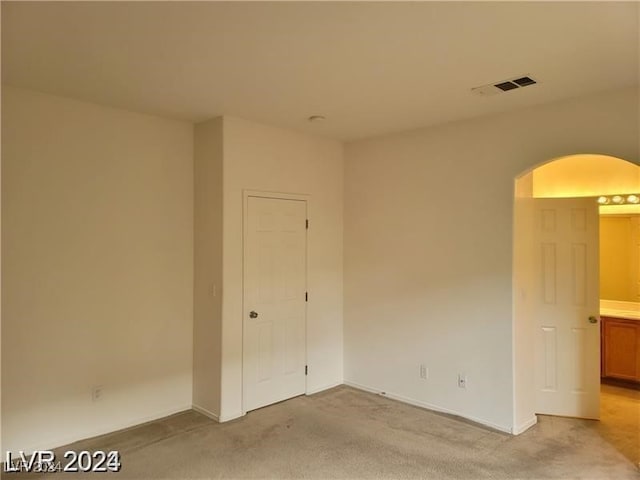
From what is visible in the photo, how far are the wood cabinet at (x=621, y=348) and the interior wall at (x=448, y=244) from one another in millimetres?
1714

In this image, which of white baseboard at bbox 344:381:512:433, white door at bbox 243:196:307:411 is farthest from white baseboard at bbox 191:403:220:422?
white baseboard at bbox 344:381:512:433

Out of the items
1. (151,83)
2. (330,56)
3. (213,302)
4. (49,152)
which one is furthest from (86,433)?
(330,56)

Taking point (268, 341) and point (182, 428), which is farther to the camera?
point (268, 341)

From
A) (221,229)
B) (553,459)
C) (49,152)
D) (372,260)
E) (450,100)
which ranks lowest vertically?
(553,459)

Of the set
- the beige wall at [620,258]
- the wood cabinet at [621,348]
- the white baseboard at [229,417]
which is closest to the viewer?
the white baseboard at [229,417]

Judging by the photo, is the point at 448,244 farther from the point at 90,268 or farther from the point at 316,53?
the point at 90,268

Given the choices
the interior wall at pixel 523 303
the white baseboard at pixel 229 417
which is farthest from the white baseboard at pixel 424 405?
the white baseboard at pixel 229 417

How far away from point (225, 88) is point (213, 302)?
1854mm

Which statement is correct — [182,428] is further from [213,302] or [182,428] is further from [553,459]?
[553,459]

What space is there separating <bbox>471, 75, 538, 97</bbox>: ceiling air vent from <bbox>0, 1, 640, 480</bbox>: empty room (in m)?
0.03

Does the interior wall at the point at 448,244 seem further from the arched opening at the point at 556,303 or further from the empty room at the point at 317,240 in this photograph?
the arched opening at the point at 556,303

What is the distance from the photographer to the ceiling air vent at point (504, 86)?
2991 millimetres

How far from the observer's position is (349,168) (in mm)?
4934

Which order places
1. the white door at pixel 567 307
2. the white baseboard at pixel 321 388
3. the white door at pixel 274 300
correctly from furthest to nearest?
the white baseboard at pixel 321 388 < the white door at pixel 274 300 < the white door at pixel 567 307
